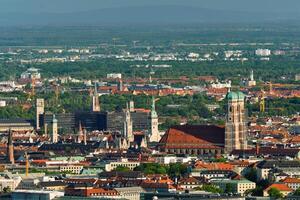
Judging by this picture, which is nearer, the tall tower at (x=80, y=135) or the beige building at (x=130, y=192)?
the beige building at (x=130, y=192)

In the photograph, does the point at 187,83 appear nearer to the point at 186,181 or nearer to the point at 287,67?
the point at 287,67

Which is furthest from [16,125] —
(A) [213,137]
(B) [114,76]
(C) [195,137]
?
(B) [114,76]

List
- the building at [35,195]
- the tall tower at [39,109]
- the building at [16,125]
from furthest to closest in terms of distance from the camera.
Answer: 1. the tall tower at [39,109]
2. the building at [16,125]
3. the building at [35,195]

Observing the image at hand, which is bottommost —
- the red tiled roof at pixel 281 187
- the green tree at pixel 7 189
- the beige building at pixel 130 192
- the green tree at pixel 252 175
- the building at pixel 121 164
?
the building at pixel 121 164

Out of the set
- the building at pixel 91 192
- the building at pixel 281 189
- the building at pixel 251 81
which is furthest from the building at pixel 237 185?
the building at pixel 251 81

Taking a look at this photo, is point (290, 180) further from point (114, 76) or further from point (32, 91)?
point (114, 76)

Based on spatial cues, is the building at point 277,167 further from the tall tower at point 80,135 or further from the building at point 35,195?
the tall tower at point 80,135

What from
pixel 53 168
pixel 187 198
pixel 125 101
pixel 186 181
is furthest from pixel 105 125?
pixel 187 198

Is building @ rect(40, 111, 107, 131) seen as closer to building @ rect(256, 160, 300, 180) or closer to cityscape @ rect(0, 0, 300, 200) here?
cityscape @ rect(0, 0, 300, 200)
